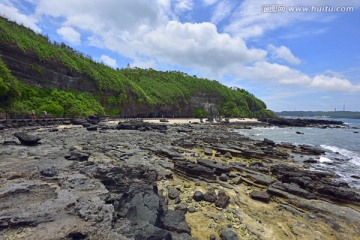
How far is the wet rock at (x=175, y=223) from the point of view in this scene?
594cm

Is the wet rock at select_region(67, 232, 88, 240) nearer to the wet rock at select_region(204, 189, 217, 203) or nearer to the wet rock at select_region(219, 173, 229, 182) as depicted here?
the wet rock at select_region(204, 189, 217, 203)

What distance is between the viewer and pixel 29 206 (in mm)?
6027

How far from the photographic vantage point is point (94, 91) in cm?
5162

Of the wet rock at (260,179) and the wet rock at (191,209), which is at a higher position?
the wet rock at (191,209)

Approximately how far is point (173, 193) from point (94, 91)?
47.9 meters

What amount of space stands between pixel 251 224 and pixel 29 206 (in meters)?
6.56

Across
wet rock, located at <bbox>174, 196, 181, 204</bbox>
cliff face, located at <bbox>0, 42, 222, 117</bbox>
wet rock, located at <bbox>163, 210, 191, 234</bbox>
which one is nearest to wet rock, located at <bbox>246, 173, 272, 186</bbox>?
wet rock, located at <bbox>174, 196, 181, 204</bbox>

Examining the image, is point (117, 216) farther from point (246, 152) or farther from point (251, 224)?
point (246, 152)

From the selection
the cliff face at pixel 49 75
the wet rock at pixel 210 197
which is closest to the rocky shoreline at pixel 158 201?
the wet rock at pixel 210 197

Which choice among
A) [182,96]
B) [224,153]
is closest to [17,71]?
[224,153]

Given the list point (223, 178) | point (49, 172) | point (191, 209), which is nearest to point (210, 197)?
point (191, 209)

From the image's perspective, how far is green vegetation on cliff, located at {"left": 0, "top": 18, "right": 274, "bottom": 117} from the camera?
114ft

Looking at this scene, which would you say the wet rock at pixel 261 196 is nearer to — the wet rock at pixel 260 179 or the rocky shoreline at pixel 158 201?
the rocky shoreline at pixel 158 201

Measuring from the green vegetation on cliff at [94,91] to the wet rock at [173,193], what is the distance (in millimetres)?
28781
